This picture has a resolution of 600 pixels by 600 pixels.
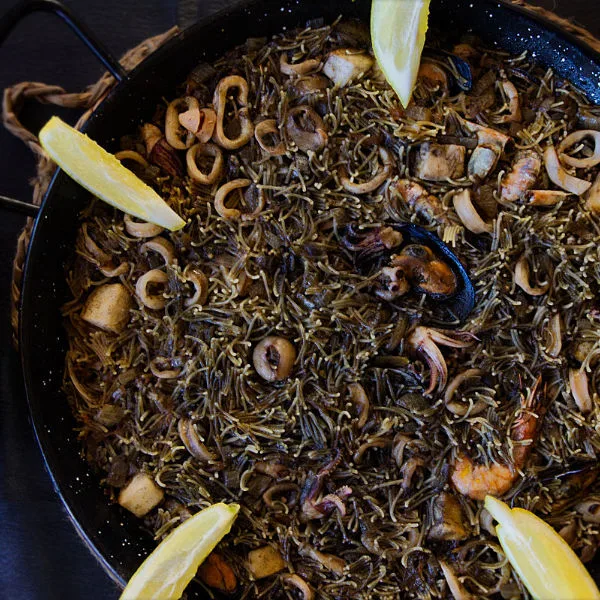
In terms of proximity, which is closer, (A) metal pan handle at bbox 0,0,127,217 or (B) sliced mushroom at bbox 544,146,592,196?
(A) metal pan handle at bbox 0,0,127,217

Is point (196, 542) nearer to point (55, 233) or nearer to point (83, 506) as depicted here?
point (83, 506)

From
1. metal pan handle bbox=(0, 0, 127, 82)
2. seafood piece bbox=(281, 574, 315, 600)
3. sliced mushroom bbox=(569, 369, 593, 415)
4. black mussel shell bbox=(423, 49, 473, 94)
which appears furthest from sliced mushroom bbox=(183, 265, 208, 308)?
sliced mushroom bbox=(569, 369, 593, 415)

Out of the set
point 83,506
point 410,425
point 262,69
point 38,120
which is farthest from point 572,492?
point 38,120

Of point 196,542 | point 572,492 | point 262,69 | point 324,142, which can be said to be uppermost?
point 262,69

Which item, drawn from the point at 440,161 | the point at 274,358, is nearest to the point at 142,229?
the point at 274,358

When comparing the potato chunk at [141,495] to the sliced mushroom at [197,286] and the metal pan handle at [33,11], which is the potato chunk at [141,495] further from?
the metal pan handle at [33,11]

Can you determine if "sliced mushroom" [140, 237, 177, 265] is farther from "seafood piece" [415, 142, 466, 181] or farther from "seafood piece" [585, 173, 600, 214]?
"seafood piece" [585, 173, 600, 214]
